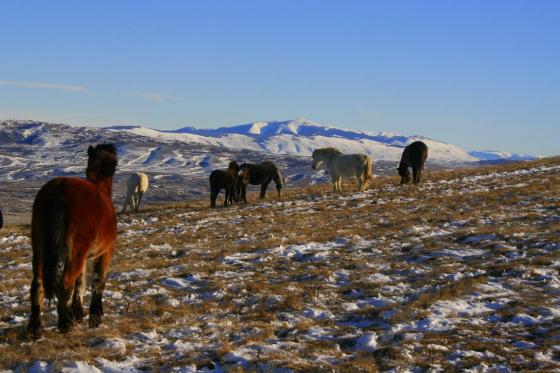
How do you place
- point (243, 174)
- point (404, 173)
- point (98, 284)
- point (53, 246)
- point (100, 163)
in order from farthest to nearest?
point (404, 173) → point (243, 174) → point (100, 163) → point (98, 284) → point (53, 246)

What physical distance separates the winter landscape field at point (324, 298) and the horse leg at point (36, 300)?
0.58 ft

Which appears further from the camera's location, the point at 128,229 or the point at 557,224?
the point at 128,229

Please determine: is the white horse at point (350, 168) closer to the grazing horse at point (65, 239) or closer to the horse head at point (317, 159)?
the horse head at point (317, 159)

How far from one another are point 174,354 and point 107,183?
3.16 m

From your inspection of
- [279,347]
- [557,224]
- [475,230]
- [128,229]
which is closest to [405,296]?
[279,347]

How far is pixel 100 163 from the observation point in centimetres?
936

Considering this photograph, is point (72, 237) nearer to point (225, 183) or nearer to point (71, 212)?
point (71, 212)

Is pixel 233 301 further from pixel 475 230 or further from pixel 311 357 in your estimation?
pixel 475 230

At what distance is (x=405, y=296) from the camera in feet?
34.3

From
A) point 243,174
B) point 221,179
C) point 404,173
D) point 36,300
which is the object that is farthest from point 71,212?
point 404,173

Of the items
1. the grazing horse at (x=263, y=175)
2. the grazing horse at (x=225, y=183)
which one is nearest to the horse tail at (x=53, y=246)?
the grazing horse at (x=225, y=183)

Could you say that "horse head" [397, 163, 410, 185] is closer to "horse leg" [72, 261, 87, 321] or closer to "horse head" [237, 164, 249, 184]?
"horse head" [237, 164, 249, 184]

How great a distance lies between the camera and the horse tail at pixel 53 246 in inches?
297

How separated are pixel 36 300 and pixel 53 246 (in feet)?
3.19
